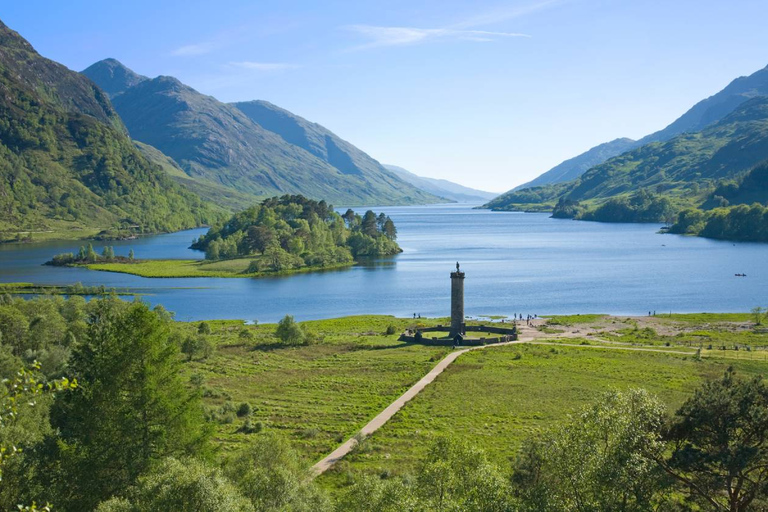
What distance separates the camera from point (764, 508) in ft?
81.6

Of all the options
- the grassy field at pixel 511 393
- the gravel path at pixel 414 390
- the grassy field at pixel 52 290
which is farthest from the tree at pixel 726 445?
the grassy field at pixel 52 290

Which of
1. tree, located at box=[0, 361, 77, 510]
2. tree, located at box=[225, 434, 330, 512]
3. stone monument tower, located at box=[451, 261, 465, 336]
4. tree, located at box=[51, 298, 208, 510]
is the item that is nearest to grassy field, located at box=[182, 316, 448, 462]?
stone monument tower, located at box=[451, 261, 465, 336]

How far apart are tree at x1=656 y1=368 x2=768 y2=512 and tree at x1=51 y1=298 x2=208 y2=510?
22.2 m

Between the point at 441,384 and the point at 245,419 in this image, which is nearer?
the point at 245,419

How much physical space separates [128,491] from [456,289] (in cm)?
6630

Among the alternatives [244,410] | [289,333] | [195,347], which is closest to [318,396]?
[244,410]

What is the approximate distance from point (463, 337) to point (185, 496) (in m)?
69.3

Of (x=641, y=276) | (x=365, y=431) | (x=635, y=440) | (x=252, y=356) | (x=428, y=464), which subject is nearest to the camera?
(x=635, y=440)

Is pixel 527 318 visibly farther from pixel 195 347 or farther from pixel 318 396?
pixel 195 347

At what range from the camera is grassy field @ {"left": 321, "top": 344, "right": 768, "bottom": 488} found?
46500 mm

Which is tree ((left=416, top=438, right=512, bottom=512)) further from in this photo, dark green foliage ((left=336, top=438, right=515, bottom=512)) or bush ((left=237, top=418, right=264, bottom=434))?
bush ((left=237, top=418, right=264, bottom=434))

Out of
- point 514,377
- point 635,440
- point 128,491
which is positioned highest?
point 635,440

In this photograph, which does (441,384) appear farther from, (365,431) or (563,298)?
(563,298)

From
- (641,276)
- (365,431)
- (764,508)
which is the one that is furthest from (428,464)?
(641,276)
